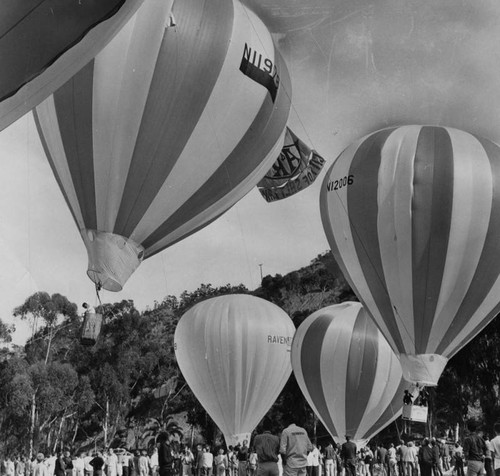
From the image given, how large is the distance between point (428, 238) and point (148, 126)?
22.2 ft

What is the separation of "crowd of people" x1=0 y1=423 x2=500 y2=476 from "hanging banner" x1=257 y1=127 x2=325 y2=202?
5037 millimetres

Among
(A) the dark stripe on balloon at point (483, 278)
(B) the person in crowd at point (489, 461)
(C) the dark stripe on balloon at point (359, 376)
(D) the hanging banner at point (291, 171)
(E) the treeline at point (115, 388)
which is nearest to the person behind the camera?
(B) the person in crowd at point (489, 461)

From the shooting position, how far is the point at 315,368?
73.0 ft

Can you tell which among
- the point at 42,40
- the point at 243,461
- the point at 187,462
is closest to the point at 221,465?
the point at 187,462

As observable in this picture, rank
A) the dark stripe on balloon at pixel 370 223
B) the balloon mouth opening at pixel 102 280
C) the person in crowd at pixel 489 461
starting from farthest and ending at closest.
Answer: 1. the dark stripe on balloon at pixel 370 223
2. the balloon mouth opening at pixel 102 280
3. the person in crowd at pixel 489 461

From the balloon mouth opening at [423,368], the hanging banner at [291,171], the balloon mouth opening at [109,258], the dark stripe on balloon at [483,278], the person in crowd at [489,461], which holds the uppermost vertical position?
the hanging banner at [291,171]

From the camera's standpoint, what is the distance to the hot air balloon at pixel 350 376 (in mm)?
21516

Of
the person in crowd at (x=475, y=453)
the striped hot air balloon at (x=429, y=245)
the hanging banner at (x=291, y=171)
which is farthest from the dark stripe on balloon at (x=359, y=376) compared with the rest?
the person in crowd at (x=475, y=453)

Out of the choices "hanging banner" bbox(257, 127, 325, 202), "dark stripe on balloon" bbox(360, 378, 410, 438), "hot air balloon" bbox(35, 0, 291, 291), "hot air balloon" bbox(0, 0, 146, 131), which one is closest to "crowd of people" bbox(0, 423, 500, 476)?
"dark stripe on balloon" bbox(360, 378, 410, 438)

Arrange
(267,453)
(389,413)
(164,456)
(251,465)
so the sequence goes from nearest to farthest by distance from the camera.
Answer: (267,453)
(164,456)
(251,465)
(389,413)

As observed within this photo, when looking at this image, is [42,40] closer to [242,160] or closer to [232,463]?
[242,160]

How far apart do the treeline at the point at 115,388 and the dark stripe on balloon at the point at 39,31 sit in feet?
97.5

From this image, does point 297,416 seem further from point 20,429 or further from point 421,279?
point 421,279

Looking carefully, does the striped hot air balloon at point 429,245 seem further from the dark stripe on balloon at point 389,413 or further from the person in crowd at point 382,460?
the person in crowd at point 382,460
